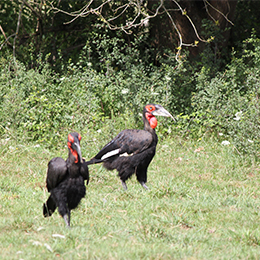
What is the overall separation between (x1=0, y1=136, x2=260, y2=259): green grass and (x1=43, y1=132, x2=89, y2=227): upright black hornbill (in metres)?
0.24

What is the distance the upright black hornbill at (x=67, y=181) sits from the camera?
156 inches

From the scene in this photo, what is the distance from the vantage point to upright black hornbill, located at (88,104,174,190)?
537 cm

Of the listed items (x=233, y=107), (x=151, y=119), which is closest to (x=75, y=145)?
(x=151, y=119)

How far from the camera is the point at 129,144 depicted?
542cm

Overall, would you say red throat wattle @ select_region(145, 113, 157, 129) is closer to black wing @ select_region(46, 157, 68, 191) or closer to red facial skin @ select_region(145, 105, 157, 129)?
red facial skin @ select_region(145, 105, 157, 129)

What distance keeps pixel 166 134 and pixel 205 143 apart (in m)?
0.84

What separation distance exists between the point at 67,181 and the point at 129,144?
155 centimetres

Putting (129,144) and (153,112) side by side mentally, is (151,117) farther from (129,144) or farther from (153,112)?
(129,144)

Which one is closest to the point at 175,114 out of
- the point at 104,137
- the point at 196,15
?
the point at 104,137

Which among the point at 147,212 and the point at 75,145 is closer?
the point at 75,145

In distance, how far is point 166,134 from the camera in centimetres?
796

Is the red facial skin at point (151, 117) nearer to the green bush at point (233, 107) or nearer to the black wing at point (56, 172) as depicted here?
the green bush at point (233, 107)

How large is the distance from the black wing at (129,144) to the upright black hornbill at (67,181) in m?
1.35

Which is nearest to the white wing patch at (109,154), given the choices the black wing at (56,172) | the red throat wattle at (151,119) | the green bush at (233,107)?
the red throat wattle at (151,119)
